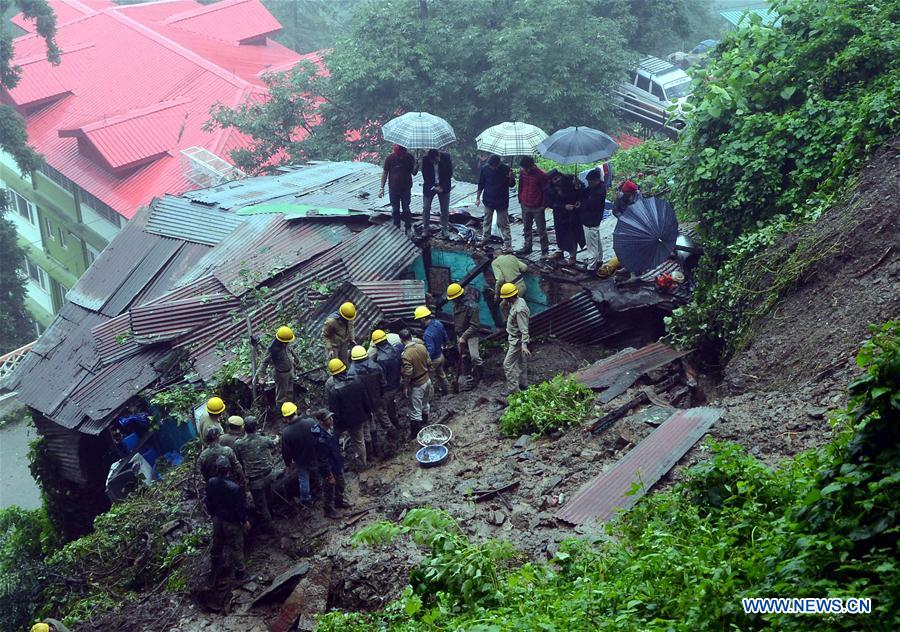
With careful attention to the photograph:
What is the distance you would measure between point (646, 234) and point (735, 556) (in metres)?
6.34

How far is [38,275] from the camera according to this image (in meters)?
32.2

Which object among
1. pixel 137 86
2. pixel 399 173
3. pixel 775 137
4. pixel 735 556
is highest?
pixel 775 137

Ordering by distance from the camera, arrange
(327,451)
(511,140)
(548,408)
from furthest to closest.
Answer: (511,140) < (548,408) < (327,451)

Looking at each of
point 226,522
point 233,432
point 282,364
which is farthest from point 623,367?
point 226,522

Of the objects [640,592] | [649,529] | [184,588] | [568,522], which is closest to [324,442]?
[184,588]

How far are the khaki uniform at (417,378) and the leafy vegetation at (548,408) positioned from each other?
1.08m

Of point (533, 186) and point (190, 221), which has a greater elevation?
point (533, 186)

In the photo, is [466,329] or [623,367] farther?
[466,329]

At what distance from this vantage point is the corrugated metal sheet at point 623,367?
34.2 ft

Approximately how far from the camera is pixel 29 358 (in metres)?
13.8

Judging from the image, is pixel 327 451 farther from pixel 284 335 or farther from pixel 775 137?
pixel 775 137

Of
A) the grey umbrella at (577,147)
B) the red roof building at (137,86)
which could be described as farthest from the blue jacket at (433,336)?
the red roof building at (137,86)

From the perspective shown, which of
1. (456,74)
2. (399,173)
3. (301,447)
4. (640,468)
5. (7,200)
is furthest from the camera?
(7,200)

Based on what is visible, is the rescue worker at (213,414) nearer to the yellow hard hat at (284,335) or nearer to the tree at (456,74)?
the yellow hard hat at (284,335)
